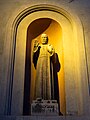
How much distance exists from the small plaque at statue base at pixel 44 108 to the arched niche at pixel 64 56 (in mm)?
319

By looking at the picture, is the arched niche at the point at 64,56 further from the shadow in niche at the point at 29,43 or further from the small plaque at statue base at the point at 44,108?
the small plaque at statue base at the point at 44,108

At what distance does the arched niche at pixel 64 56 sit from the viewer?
4.12 metres

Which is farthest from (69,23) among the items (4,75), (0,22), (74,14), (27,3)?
(4,75)

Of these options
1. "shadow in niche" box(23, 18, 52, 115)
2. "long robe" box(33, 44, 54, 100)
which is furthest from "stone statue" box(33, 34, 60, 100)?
"shadow in niche" box(23, 18, 52, 115)

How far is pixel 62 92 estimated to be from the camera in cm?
463

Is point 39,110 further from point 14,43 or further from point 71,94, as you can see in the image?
point 14,43

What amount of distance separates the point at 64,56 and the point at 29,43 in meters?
1.01

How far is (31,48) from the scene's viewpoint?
516cm

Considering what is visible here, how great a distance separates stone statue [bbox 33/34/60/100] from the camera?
14.1ft

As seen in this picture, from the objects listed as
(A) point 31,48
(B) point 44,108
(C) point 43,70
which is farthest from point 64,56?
(B) point 44,108

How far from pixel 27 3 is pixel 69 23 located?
113 cm

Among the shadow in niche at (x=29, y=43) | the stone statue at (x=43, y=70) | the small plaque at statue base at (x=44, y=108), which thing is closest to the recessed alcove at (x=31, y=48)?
the shadow in niche at (x=29, y=43)


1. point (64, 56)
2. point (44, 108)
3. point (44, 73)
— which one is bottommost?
point (44, 108)

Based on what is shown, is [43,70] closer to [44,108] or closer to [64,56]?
[64,56]
